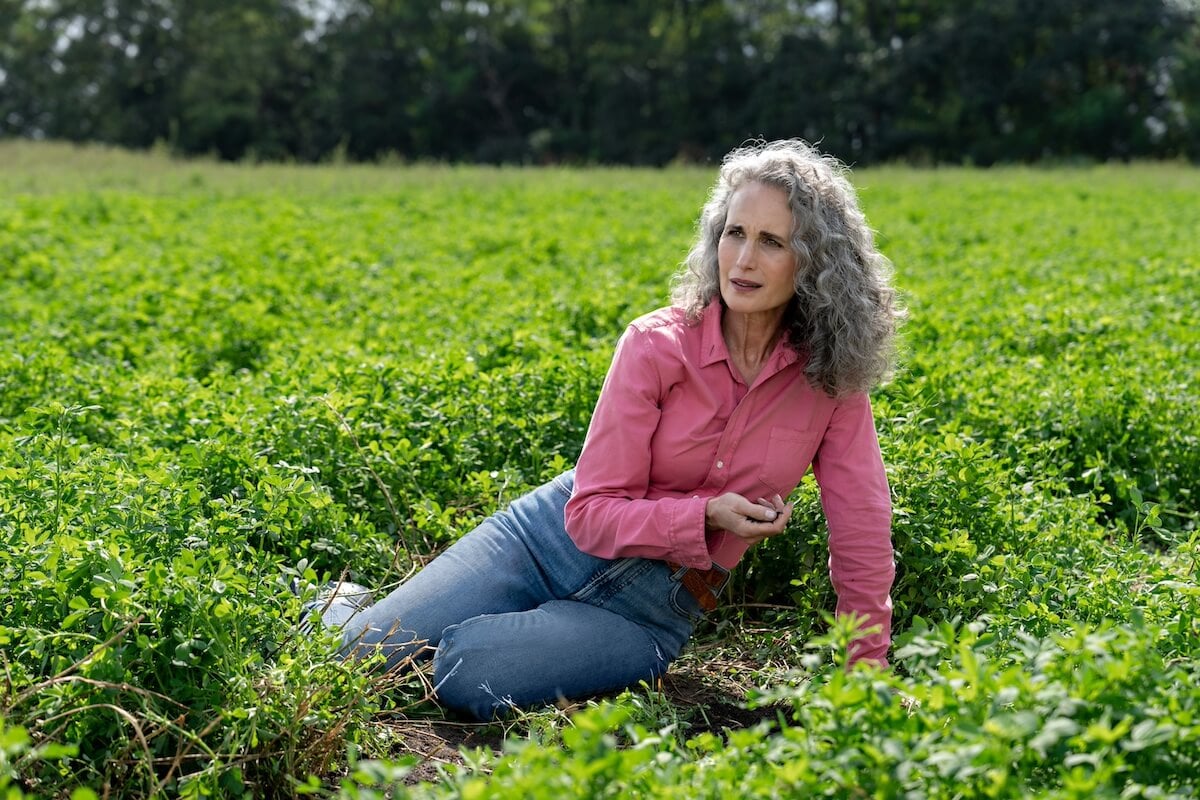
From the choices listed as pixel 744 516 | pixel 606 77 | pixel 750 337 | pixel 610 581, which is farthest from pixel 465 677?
pixel 606 77

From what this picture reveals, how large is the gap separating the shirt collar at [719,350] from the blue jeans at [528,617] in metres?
0.62

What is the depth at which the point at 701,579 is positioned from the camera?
367cm


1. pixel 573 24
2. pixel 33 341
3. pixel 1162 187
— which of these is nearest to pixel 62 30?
pixel 573 24

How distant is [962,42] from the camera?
39.2 meters

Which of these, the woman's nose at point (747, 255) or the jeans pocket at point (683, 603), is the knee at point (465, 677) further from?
the woman's nose at point (747, 255)

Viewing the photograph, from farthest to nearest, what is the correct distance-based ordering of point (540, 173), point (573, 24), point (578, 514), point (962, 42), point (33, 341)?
point (573, 24), point (962, 42), point (540, 173), point (33, 341), point (578, 514)

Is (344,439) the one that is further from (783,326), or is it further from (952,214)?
(952,214)

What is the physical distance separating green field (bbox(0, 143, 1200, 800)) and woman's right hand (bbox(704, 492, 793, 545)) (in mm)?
413

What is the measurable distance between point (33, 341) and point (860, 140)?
3656 cm

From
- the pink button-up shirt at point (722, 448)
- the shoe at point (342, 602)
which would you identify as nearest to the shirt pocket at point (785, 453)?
the pink button-up shirt at point (722, 448)

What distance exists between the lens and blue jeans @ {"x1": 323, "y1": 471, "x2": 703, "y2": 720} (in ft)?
11.7

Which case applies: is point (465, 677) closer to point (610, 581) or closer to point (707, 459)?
point (610, 581)

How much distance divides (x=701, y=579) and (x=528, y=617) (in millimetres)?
520

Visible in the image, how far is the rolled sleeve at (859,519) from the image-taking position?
3.59 m
